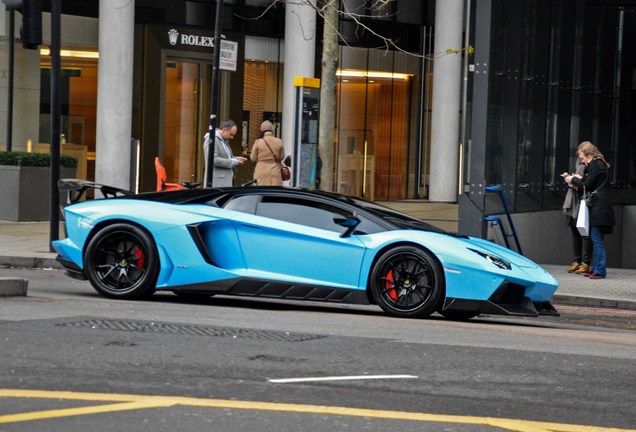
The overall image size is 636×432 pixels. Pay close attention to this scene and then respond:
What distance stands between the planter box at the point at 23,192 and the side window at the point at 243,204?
1165 centimetres

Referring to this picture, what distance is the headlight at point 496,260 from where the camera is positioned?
459 inches

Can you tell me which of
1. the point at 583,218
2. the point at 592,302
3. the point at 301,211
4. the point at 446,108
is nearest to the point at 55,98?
the point at 301,211

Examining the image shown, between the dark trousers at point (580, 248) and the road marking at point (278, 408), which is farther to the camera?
the dark trousers at point (580, 248)

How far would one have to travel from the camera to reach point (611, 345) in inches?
405

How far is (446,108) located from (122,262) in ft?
72.8

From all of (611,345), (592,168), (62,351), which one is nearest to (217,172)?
(592,168)

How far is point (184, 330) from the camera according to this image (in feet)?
30.8

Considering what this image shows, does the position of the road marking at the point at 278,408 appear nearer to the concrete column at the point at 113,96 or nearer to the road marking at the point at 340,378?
the road marking at the point at 340,378

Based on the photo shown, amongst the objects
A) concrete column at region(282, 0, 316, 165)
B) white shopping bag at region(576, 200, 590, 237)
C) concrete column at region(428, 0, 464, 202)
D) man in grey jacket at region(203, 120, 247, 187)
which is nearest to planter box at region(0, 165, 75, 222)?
man in grey jacket at region(203, 120, 247, 187)

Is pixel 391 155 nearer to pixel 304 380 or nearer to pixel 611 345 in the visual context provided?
pixel 611 345

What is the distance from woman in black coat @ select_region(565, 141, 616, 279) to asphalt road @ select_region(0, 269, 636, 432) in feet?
23.5

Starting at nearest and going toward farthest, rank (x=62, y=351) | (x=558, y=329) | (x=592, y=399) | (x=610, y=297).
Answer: (x=592, y=399) < (x=62, y=351) < (x=558, y=329) < (x=610, y=297)

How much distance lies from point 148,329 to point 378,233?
3.14m

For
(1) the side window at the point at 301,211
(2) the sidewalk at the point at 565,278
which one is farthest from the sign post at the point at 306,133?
(1) the side window at the point at 301,211
